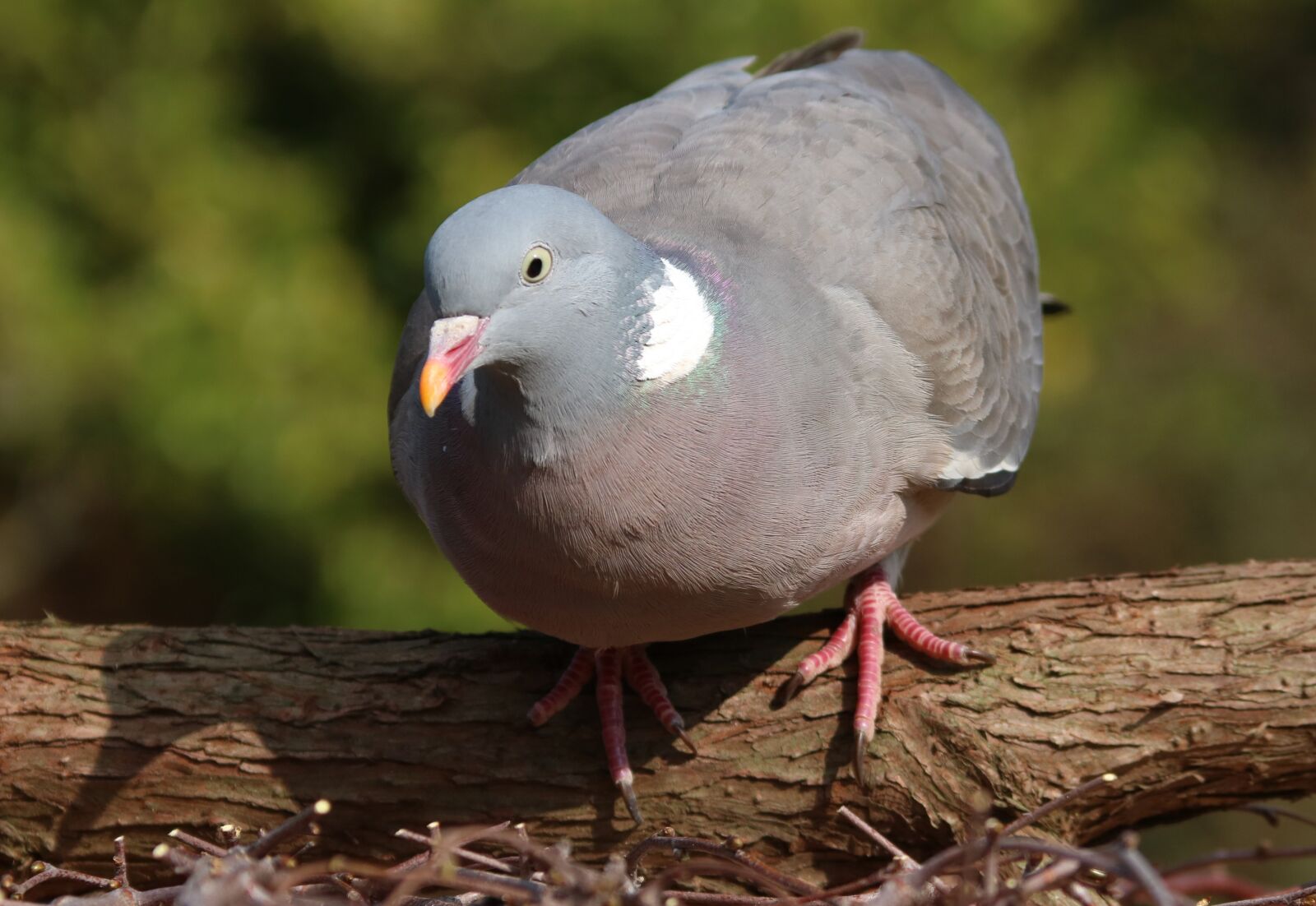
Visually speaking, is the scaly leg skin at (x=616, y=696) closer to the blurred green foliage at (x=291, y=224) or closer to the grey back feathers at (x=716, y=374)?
the grey back feathers at (x=716, y=374)

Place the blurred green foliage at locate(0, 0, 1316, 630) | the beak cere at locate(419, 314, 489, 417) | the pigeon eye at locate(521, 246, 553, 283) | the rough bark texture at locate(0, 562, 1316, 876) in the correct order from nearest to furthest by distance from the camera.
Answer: the beak cere at locate(419, 314, 489, 417) < the pigeon eye at locate(521, 246, 553, 283) < the rough bark texture at locate(0, 562, 1316, 876) < the blurred green foliage at locate(0, 0, 1316, 630)

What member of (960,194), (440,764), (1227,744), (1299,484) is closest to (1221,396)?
(1299,484)

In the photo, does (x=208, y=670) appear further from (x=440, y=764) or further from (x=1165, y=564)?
(x=1165, y=564)

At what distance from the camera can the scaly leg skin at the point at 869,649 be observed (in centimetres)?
326

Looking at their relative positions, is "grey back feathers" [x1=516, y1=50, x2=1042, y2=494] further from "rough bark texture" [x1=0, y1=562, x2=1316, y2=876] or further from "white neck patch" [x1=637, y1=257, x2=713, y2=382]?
"rough bark texture" [x1=0, y1=562, x2=1316, y2=876]

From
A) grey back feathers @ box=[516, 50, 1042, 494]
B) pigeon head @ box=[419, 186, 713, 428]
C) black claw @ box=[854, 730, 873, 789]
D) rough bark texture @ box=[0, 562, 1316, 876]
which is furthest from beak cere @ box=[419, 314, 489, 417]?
black claw @ box=[854, 730, 873, 789]

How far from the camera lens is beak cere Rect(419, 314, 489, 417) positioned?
2.34 metres

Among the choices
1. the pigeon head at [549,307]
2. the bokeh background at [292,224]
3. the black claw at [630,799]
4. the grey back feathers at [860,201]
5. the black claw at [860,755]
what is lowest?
the black claw at [630,799]

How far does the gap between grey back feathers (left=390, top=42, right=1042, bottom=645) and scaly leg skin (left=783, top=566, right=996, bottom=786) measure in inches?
8.2

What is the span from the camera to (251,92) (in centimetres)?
618

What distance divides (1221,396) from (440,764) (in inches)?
242

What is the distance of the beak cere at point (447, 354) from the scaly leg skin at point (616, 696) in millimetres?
1137

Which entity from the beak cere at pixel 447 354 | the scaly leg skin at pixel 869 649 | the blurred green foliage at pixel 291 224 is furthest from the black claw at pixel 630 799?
the blurred green foliage at pixel 291 224

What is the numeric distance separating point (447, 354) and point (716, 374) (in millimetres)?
573
